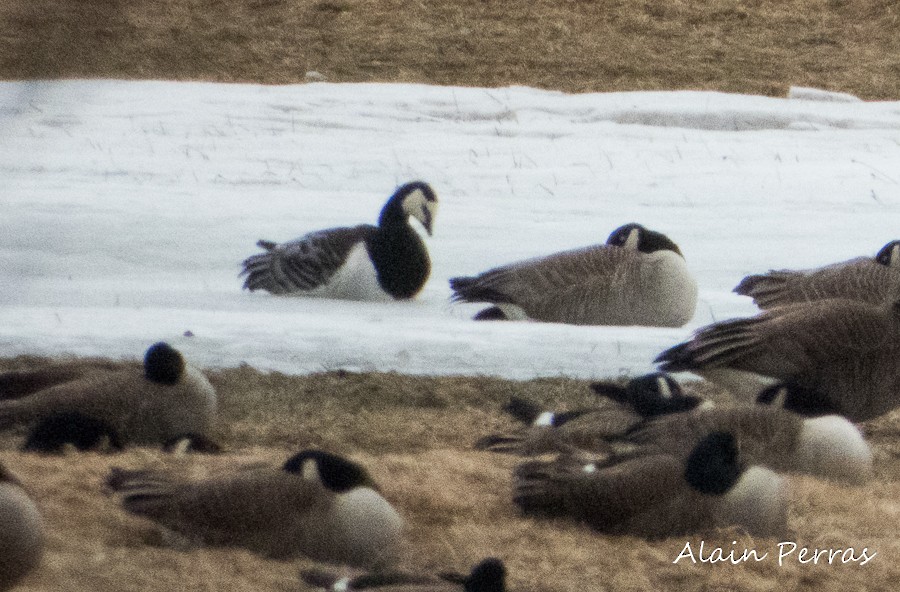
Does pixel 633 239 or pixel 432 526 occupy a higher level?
pixel 633 239

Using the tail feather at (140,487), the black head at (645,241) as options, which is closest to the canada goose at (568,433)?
the tail feather at (140,487)

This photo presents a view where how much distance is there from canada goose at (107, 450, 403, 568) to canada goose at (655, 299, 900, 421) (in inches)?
93.7

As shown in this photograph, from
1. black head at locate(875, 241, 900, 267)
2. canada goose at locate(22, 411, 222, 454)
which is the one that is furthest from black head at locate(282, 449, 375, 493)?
black head at locate(875, 241, 900, 267)

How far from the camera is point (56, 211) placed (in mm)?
10398

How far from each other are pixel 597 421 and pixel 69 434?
198 cm

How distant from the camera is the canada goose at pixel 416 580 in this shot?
3.16 m

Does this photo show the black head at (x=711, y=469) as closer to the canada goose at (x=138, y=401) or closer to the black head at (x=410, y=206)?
the canada goose at (x=138, y=401)

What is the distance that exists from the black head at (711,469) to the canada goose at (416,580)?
1.04 meters

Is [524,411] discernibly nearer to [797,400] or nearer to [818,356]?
[797,400]

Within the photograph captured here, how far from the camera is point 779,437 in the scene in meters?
5.02

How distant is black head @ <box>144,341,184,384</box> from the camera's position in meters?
5.51

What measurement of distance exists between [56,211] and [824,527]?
742cm

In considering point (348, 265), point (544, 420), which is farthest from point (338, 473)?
point (348, 265)

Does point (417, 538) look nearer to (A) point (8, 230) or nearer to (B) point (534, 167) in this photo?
(A) point (8, 230)
